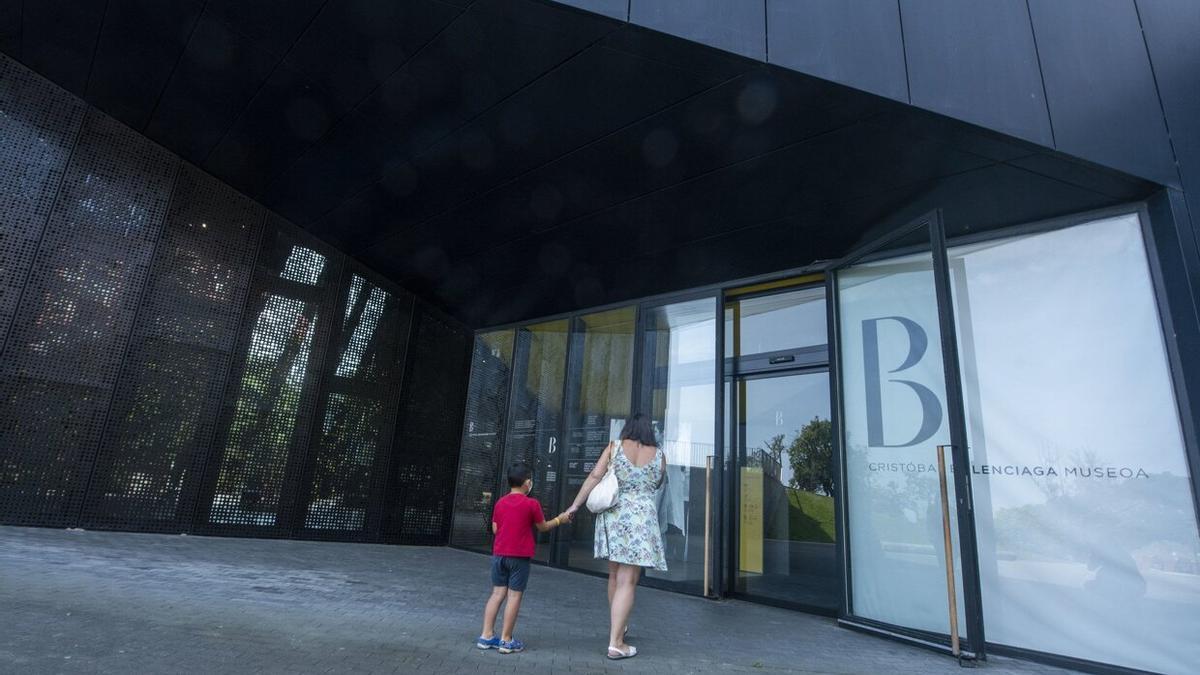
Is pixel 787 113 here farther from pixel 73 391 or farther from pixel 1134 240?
pixel 73 391

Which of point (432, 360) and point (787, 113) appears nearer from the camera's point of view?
point (787, 113)

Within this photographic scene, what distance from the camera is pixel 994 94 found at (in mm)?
4418

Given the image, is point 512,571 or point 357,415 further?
point 357,415

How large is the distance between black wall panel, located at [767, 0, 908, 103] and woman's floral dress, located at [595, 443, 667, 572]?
275cm

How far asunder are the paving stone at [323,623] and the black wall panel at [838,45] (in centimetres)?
375

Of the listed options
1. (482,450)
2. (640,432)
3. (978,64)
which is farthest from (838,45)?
(482,450)

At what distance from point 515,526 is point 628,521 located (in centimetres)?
72

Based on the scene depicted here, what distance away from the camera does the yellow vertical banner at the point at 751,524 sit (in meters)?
6.78

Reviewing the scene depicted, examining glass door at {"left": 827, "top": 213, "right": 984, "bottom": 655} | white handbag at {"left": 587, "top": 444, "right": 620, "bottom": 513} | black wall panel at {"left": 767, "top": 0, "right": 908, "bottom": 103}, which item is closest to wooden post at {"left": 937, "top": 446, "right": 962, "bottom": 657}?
glass door at {"left": 827, "top": 213, "right": 984, "bottom": 655}

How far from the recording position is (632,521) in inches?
157

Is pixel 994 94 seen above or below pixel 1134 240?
above

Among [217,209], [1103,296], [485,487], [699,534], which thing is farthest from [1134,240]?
[217,209]

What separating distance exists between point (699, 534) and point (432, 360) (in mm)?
5233

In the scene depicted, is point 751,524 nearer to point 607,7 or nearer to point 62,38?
point 607,7
